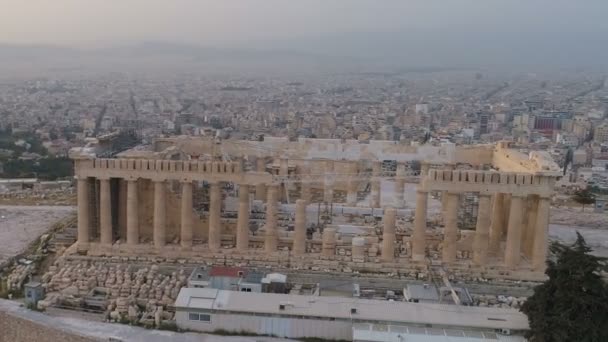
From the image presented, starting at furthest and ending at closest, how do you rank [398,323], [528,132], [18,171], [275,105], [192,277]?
[275,105]
[528,132]
[18,171]
[192,277]
[398,323]

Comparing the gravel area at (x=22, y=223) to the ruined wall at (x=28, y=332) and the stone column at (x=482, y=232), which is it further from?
the stone column at (x=482, y=232)

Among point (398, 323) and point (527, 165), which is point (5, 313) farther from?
point (527, 165)

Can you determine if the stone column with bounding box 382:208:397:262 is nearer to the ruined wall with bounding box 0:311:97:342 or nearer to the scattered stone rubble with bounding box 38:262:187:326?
the scattered stone rubble with bounding box 38:262:187:326

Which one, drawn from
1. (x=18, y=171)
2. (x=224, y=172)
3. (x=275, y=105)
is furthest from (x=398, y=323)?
(x=275, y=105)

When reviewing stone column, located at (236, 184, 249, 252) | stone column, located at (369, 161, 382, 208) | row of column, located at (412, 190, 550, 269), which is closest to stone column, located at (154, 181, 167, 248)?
stone column, located at (236, 184, 249, 252)

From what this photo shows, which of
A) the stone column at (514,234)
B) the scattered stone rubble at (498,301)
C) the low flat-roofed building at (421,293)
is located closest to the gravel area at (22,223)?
the low flat-roofed building at (421,293)

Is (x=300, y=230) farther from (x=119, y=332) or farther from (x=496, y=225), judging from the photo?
(x=496, y=225)
